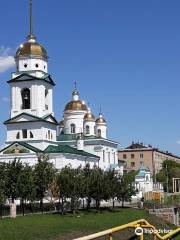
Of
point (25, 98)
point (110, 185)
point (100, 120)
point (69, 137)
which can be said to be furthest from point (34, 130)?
point (100, 120)

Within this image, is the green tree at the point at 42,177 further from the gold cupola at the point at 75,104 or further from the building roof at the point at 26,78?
the gold cupola at the point at 75,104

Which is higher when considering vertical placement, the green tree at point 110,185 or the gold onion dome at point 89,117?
the gold onion dome at point 89,117

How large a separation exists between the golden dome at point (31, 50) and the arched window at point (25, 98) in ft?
16.5

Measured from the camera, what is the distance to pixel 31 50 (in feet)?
234

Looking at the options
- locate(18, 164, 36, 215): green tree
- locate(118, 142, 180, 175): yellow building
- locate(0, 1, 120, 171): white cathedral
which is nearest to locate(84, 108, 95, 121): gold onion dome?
locate(0, 1, 120, 171): white cathedral

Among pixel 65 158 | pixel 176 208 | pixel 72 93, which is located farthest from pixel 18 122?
pixel 176 208

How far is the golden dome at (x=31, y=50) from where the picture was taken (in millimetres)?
71438

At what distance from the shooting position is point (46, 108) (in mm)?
72875

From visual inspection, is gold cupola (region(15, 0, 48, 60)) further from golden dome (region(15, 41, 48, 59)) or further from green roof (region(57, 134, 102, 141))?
green roof (region(57, 134, 102, 141))

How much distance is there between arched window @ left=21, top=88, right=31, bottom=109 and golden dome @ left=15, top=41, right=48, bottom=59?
5.03 metres

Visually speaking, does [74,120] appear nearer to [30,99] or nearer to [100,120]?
[100,120]

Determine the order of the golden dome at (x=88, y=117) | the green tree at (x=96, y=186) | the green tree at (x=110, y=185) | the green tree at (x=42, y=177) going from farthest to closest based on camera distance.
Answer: the golden dome at (x=88, y=117)
the green tree at (x=110, y=185)
the green tree at (x=96, y=186)
the green tree at (x=42, y=177)

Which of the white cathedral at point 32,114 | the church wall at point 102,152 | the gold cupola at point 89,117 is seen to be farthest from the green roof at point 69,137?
the white cathedral at point 32,114

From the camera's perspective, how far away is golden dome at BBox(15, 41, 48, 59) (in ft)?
234
